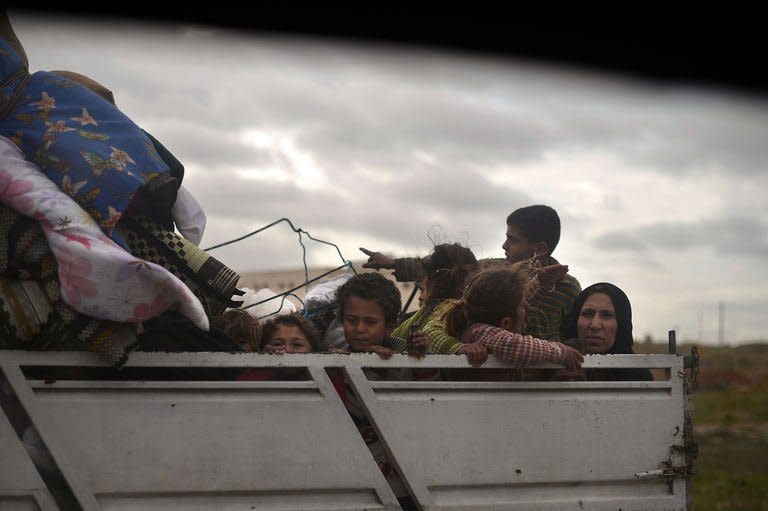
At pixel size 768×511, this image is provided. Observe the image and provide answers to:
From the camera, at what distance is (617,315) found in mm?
4332

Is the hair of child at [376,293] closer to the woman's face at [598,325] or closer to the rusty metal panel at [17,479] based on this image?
the woman's face at [598,325]

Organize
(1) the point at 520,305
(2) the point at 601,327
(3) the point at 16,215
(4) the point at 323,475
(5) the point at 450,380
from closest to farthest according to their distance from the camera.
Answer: (3) the point at 16,215 → (4) the point at 323,475 → (5) the point at 450,380 → (1) the point at 520,305 → (2) the point at 601,327

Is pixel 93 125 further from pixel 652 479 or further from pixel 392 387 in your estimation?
pixel 652 479

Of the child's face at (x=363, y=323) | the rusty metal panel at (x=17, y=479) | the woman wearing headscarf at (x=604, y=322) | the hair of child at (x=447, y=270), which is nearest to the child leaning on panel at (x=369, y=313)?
the child's face at (x=363, y=323)

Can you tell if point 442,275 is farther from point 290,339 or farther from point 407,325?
point 290,339

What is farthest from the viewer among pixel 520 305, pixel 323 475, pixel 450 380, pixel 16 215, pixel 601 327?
pixel 601 327

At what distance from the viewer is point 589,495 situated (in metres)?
3.46

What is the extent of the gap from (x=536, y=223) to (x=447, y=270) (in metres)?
0.70

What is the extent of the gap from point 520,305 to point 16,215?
201cm

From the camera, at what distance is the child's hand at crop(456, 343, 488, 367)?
337 centimetres

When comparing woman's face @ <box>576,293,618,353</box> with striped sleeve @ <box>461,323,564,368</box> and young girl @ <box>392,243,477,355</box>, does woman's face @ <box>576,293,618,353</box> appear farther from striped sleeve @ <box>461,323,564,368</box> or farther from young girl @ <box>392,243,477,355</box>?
striped sleeve @ <box>461,323,564,368</box>

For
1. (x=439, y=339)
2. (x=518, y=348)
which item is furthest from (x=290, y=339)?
(x=518, y=348)

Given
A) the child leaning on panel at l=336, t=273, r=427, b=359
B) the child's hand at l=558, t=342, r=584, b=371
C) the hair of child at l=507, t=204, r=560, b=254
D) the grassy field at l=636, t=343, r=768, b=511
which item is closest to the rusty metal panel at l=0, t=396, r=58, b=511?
the child leaning on panel at l=336, t=273, r=427, b=359

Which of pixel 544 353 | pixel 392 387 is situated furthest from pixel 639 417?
pixel 392 387
